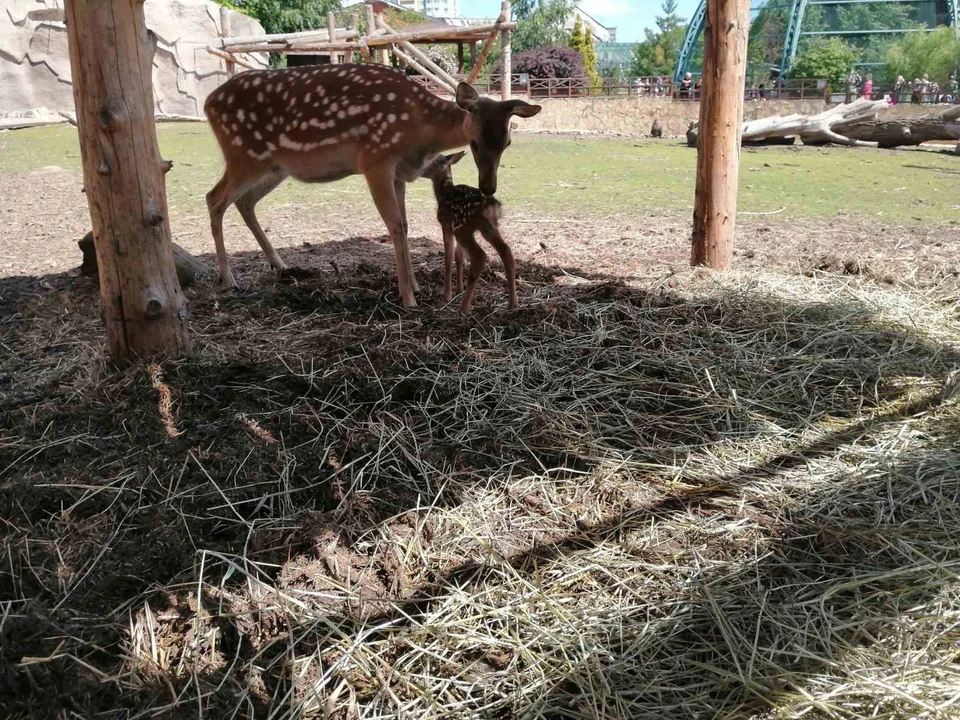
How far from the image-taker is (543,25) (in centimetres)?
5772

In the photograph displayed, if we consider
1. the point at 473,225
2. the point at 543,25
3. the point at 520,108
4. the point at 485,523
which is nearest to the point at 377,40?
the point at 520,108

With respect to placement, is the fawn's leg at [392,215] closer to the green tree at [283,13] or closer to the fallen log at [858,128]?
the fallen log at [858,128]

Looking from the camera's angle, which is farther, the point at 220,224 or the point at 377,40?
the point at 377,40

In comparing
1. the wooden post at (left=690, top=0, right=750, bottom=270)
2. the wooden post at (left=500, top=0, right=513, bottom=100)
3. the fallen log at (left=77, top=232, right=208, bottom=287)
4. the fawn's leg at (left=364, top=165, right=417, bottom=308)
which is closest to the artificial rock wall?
the wooden post at (left=500, top=0, right=513, bottom=100)

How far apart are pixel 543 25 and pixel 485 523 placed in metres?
61.2

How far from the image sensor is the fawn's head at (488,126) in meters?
4.78

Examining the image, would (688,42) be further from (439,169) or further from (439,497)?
(439,497)

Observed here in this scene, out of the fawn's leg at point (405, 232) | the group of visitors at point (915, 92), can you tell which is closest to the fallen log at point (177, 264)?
the fawn's leg at point (405, 232)

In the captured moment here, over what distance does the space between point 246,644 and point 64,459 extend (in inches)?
52.9

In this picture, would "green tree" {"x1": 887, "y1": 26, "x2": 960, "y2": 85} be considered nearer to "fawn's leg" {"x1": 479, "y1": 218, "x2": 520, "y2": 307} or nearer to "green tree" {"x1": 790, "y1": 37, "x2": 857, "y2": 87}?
"green tree" {"x1": 790, "y1": 37, "x2": 857, "y2": 87}

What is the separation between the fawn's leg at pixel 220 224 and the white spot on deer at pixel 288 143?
0.53 metres

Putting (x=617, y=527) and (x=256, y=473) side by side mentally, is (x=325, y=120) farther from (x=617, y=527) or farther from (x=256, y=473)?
(x=617, y=527)

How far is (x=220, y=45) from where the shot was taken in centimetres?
1973

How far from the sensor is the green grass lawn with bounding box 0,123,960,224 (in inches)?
351
